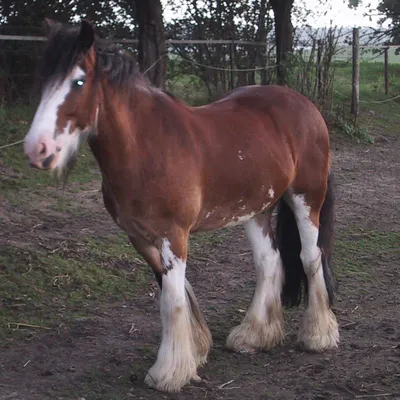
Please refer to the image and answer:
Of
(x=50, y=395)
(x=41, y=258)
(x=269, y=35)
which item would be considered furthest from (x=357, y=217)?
(x=269, y=35)

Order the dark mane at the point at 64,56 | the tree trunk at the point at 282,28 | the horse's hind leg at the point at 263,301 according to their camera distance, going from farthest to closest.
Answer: the tree trunk at the point at 282,28 < the horse's hind leg at the point at 263,301 < the dark mane at the point at 64,56

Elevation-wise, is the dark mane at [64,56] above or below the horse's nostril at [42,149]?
above

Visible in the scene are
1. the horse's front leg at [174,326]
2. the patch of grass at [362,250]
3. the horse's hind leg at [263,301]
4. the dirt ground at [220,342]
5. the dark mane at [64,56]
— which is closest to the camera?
the dark mane at [64,56]

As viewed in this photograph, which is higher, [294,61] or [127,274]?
[294,61]

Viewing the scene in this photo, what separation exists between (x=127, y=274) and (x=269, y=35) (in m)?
8.89

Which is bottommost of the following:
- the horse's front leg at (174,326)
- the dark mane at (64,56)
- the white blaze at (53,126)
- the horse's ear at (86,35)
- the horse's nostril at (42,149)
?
the horse's front leg at (174,326)

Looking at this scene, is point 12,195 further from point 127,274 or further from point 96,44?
point 96,44

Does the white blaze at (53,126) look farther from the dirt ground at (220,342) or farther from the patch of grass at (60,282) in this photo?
the patch of grass at (60,282)

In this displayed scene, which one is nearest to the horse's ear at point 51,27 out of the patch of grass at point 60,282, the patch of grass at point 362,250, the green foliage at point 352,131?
the patch of grass at point 60,282

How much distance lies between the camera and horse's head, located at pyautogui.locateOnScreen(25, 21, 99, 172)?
2.74m

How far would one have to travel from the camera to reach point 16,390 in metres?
3.39

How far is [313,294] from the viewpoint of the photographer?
4.10 meters

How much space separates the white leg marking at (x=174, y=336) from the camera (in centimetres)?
332

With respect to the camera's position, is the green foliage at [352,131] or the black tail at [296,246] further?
the green foliage at [352,131]
